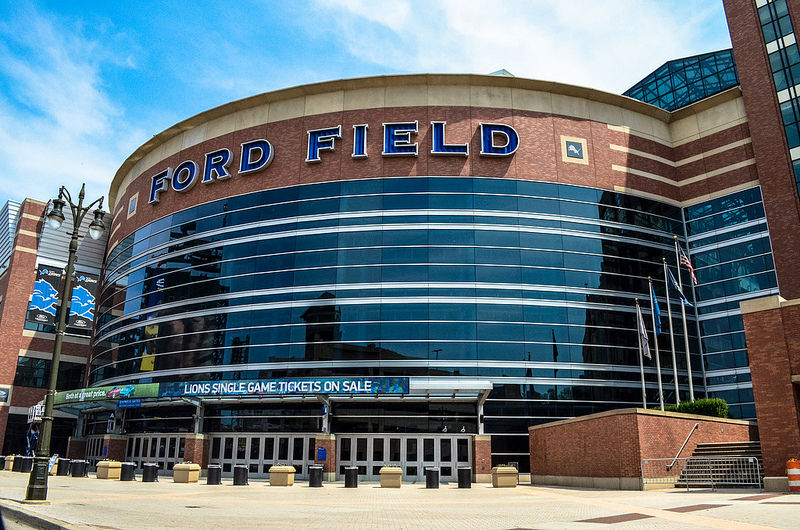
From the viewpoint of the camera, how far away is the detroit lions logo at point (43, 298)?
5681 cm

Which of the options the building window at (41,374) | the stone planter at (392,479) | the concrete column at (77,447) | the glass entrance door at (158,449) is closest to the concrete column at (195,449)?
the glass entrance door at (158,449)

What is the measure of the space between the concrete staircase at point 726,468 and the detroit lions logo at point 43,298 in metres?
54.7

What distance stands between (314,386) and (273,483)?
6.25 metres

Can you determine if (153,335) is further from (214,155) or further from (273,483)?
(273,483)

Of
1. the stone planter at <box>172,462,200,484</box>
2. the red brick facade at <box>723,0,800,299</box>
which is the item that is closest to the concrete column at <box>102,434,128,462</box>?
the stone planter at <box>172,462,200,484</box>

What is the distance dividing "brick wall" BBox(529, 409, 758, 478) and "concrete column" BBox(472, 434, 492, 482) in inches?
157

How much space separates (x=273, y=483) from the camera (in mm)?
32000

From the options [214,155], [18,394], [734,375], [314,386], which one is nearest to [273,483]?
[314,386]

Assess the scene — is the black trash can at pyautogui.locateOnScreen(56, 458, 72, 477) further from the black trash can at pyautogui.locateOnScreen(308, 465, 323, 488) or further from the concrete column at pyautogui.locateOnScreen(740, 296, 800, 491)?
the concrete column at pyautogui.locateOnScreen(740, 296, 800, 491)

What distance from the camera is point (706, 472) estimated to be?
25.7 meters

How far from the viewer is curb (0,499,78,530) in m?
11.7

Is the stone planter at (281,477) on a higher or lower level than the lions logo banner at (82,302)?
lower

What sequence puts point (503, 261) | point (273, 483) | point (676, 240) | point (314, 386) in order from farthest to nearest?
point (676, 240), point (503, 261), point (314, 386), point (273, 483)

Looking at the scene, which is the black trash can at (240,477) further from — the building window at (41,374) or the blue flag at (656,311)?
the building window at (41,374)
